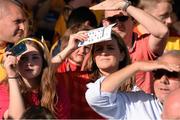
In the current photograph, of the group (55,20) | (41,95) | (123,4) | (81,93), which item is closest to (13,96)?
(41,95)

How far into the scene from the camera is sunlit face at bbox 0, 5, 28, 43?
5.54m

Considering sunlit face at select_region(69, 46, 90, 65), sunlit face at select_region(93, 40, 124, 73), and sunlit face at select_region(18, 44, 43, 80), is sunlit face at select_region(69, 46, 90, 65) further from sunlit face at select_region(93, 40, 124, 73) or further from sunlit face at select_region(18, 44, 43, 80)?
sunlit face at select_region(18, 44, 43, 80)

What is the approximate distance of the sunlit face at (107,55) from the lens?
514 centimetres

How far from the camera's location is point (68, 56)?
555 centimetres

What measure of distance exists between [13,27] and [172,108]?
1.90 metres

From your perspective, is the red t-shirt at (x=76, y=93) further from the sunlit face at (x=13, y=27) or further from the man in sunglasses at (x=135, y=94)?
the man in sunglasses at (x=135, y=94)

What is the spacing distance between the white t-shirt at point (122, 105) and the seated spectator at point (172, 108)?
507mm

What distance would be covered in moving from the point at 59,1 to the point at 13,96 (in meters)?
3.24

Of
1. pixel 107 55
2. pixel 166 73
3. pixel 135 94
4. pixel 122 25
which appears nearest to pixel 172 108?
pixel 166 73

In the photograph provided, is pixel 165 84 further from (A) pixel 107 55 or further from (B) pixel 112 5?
(B) pixel 112 5

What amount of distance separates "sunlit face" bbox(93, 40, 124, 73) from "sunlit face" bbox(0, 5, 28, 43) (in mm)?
659

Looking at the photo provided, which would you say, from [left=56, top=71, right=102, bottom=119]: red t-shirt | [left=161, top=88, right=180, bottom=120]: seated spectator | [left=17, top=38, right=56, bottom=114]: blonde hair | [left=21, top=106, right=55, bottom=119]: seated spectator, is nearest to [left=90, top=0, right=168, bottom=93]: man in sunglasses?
A: [left=56, top=71, right=102, bottom=119]: red t-shirt

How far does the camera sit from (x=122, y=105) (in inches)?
184

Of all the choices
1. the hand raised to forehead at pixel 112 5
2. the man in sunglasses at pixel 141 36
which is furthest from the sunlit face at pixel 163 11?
the hand raised to forehead at pixel 112 5
